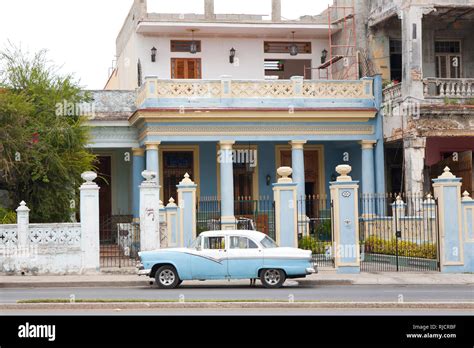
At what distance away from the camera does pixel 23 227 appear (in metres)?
25.2

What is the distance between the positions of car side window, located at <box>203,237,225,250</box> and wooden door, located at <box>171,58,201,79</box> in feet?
58.3

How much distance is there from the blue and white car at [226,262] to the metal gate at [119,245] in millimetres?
5048

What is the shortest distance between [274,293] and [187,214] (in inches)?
294

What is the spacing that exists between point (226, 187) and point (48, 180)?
22.6 ft

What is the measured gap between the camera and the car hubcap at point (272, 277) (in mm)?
21606

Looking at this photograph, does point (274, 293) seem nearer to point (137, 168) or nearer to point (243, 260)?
point (243, 260)

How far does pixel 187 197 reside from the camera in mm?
27047

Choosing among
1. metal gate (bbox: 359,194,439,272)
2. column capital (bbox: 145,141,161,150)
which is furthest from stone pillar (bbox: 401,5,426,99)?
column capital (bbox: 145,141,161,150)

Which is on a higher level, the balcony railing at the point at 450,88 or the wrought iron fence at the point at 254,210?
the balcony railing at the point at 450,88

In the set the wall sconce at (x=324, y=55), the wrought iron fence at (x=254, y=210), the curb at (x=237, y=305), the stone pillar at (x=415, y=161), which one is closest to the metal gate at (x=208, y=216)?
the wrought iron fence at (x=254, y=210)

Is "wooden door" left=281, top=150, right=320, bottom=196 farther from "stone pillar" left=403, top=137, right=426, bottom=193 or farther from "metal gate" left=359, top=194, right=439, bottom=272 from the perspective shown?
"stone pillar" left=403, top=137, right=426, bottom=193

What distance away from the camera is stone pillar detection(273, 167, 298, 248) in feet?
84.1

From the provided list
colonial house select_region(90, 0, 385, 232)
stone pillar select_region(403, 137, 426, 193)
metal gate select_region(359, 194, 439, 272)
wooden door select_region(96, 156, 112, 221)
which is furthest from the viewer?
wooden door select_region(96, 156, 112, 221)

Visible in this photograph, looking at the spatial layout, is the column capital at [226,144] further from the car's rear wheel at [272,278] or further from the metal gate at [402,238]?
the car's rear wheel at [272,278]
